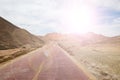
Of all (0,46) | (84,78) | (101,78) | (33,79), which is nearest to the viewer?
(33,79)

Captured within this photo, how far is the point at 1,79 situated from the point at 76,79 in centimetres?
99

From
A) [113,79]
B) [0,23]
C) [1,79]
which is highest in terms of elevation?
[0,23]

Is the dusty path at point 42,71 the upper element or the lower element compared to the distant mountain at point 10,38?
lower

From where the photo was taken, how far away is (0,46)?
24.1 m

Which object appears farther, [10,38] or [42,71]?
[10,38]

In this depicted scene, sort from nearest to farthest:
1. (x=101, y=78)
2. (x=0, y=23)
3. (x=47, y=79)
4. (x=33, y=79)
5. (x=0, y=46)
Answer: (x=47, y=79) < (x=33, y=79) < (x=101, y=78) < (x=0, y=46) < (x=0, y=23)

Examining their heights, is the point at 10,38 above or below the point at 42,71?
above

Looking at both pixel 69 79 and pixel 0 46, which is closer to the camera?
pixel 69 79

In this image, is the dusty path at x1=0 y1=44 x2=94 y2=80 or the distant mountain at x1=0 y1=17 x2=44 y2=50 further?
the distant mountain at x1=0 y1=17 x2=44 y2=50

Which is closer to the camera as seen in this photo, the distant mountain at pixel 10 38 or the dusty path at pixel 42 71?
the dusty path at pixel 42 71

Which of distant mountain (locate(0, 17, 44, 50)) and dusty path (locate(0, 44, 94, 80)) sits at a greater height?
distant mountain (locate(0, 17, 44, 50))

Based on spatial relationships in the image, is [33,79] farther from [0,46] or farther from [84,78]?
[0,46]

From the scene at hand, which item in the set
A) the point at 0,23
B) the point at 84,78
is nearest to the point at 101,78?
the point at 84,78

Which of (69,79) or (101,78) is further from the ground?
(69,79)
